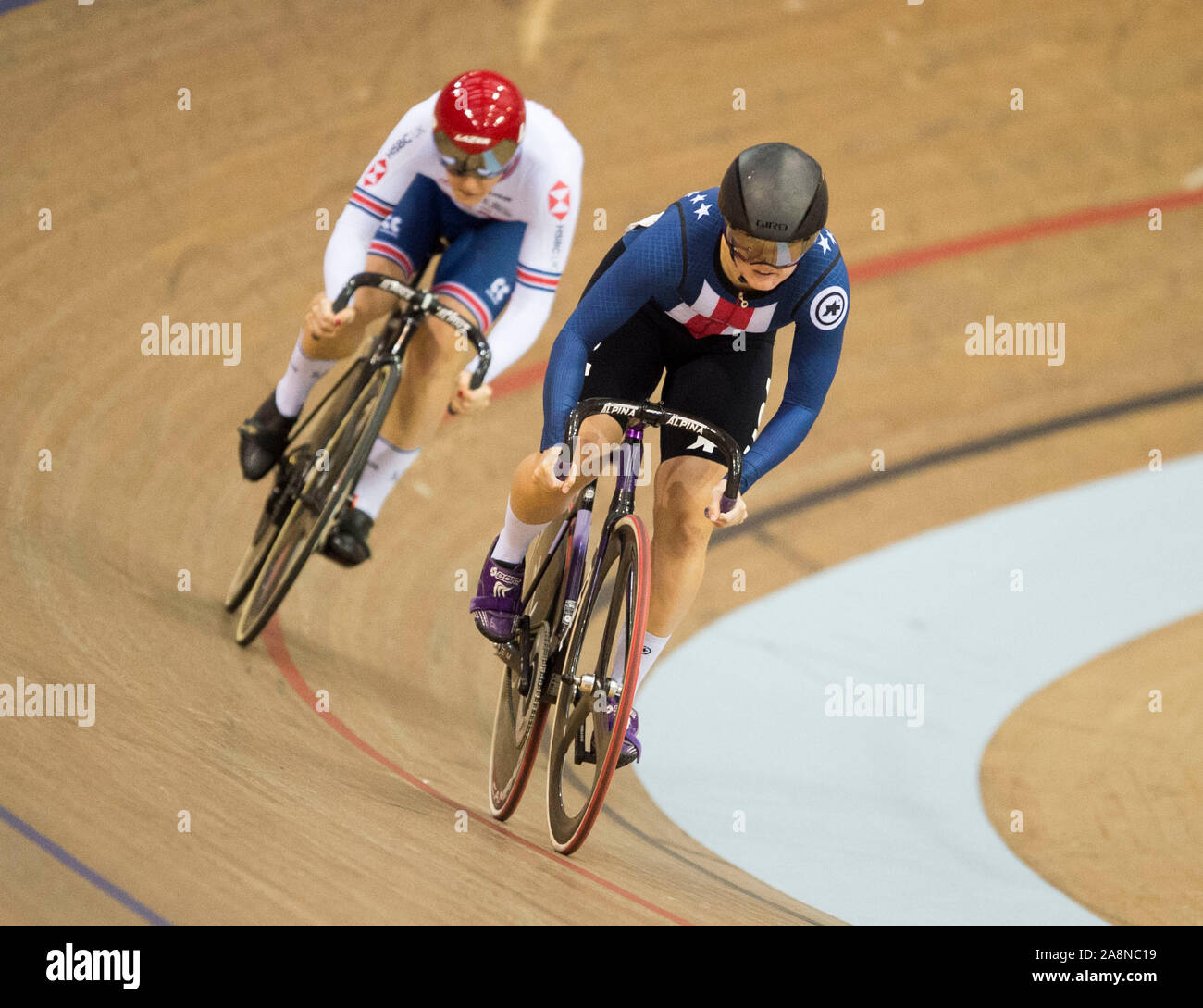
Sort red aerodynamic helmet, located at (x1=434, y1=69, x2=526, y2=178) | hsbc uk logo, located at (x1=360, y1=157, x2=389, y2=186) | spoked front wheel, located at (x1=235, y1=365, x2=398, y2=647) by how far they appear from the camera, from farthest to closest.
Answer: hsbc uk logo, located at (x1=360, y1=157, x2=389, y2=186)
spoked front wheel, located at (x1=235, y1=365, x2=398, y2=647)
red aerodynamic helmet, located at (x1=434, y1=69, x2=526, y2=178)

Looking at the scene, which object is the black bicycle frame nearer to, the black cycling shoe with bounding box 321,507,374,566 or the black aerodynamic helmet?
the black cycling shoe with bounding box 321,507,374,566

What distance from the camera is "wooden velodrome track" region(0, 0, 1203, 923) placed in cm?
278

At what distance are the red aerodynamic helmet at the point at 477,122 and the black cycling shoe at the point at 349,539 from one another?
3.27ft

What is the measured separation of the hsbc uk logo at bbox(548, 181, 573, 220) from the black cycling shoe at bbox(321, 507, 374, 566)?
0.93 m

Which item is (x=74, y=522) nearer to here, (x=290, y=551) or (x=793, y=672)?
(x=290, y=551)

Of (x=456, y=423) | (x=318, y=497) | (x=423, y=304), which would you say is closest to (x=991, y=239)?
(x=456, y=423)

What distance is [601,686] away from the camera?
2.82m

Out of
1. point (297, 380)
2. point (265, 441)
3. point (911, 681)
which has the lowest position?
point (911, 681)

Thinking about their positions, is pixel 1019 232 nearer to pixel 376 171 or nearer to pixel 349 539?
pixel 376 171

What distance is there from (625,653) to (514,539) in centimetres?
41

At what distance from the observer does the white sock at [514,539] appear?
3096 millimetres

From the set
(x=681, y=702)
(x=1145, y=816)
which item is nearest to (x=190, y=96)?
(x=681, y=702)

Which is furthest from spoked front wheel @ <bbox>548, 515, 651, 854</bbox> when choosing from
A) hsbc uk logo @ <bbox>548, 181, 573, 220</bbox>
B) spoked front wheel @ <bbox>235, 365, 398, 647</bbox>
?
hsbc uk logo @ <bbox>548, 181, 573, 220</bbox>

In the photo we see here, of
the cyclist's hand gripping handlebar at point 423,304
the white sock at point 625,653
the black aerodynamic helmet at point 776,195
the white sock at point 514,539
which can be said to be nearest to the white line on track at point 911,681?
the white sock at point 625,653
